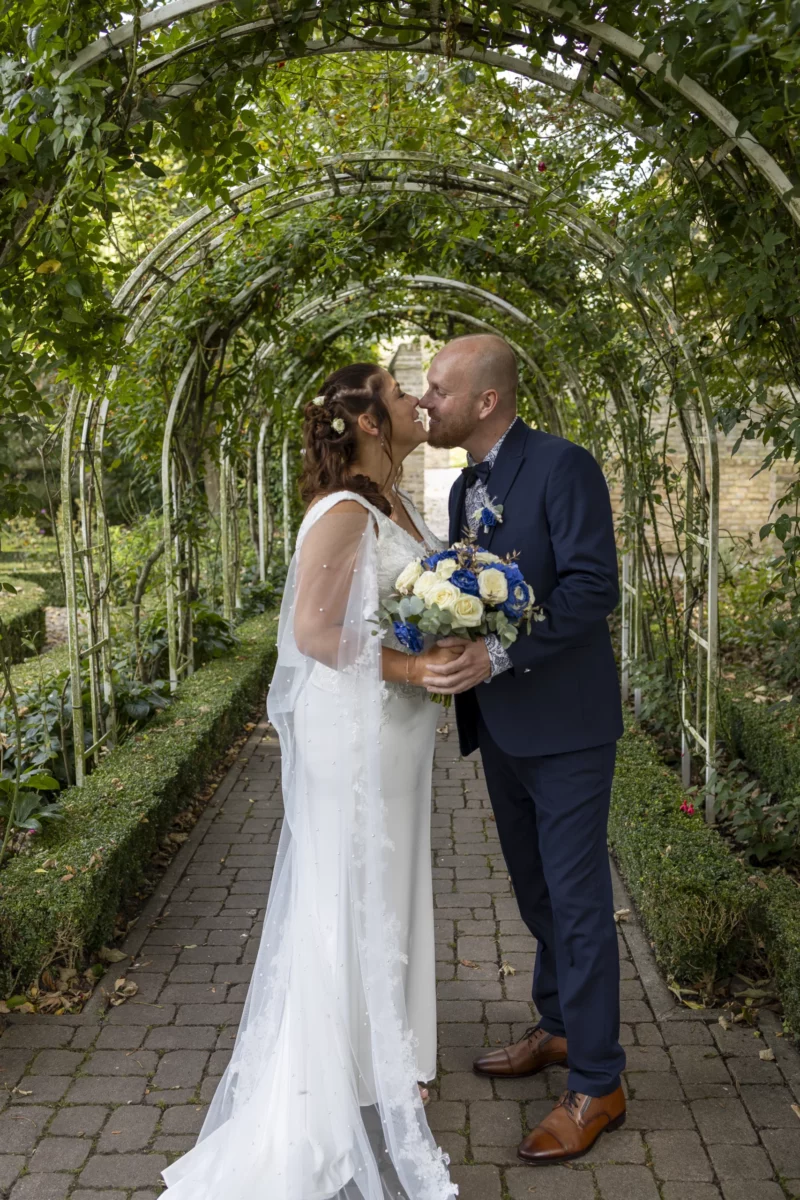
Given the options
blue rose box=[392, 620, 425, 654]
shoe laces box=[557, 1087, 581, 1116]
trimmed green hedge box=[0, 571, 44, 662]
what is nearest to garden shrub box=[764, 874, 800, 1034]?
shoe laces box=[557, 1087, 581, 1116]

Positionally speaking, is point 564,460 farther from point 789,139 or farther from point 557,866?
point 789,139

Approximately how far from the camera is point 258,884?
478 cm

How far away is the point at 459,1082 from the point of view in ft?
10.5

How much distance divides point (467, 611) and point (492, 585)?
0.09 m

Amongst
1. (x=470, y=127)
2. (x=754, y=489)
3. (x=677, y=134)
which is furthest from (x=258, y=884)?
(x=754, y=489)

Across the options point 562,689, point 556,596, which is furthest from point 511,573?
point 562,689

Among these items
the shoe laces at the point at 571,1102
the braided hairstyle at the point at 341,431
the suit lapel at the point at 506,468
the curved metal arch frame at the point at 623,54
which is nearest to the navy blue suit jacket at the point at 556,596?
the suit lapel at the point at 506,468

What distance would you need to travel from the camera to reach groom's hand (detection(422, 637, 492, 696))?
2.65 metres

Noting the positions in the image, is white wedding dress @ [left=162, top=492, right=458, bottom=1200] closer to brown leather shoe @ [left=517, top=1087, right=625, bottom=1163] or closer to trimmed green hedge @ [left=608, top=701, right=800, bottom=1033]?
brown leather shoe @ [left=517, top=1087, right=625, bottom=1163]

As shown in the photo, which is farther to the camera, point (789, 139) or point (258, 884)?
point (258, 884)

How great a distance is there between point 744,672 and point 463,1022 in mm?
3921

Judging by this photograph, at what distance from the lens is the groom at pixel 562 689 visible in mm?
2746

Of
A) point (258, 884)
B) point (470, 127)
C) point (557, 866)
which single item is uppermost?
point (470, 127)

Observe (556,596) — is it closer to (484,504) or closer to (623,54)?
(484,504)
